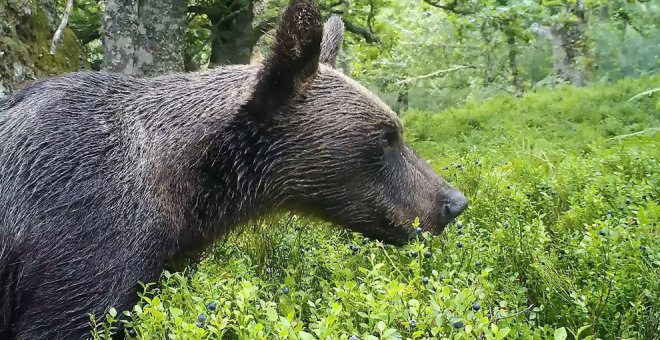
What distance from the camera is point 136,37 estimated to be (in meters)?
5.68

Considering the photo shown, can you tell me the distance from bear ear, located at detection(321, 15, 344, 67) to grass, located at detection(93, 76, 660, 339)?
3.32 feet

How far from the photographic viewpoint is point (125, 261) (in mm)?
2887

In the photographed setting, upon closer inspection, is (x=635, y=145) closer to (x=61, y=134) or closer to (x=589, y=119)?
(x=61, y=134)

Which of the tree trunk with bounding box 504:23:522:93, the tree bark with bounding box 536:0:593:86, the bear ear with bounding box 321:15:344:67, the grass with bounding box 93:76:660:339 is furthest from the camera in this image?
the tree bark with bounding box 536:0:593:86

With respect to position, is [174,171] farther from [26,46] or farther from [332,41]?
[26,46]

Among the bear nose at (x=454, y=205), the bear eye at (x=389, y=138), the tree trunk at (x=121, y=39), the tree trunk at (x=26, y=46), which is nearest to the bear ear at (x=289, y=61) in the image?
the bear eye at (x=389, y=138)

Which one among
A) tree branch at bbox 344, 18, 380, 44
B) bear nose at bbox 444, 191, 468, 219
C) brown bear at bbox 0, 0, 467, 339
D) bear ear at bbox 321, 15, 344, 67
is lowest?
tree branch at bbox 344, 18, 380, 44

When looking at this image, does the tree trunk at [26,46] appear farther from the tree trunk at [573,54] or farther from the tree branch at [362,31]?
the tree trunk at [573,54]

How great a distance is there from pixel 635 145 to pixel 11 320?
16.9ft

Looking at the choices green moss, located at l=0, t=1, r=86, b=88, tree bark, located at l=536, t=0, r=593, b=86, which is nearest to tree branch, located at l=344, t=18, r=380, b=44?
green moss, located at l=0, t=1, r=86, b=88

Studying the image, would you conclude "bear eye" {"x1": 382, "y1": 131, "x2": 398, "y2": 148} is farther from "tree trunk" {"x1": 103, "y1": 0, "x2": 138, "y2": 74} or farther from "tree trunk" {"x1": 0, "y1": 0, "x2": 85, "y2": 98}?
"tree trunk" {"x1": 103, "y1": 0, "x2": 138, "y2": 74}

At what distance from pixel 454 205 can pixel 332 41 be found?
1.32 metres

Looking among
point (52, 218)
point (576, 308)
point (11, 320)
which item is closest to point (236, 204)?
point (52, 218)

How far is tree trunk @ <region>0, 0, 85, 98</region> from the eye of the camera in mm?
4695
